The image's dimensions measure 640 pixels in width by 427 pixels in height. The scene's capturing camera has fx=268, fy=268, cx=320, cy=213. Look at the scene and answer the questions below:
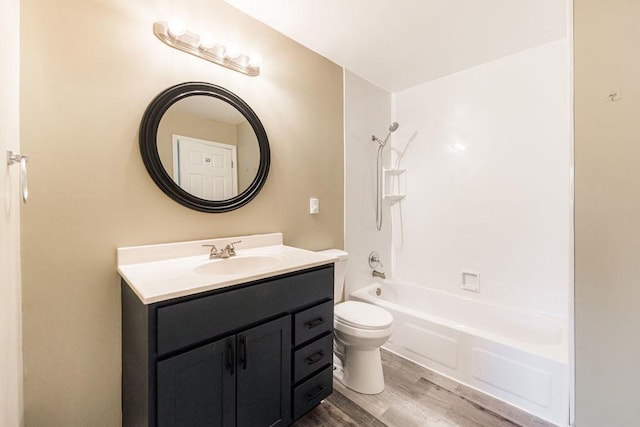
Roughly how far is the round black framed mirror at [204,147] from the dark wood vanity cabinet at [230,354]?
1.92ft

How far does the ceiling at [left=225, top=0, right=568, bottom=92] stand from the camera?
1.56 meters

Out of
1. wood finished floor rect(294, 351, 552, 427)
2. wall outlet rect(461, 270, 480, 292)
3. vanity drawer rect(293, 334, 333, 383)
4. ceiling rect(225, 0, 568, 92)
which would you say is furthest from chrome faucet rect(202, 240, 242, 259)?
wall outlet rect(461, 270, 480, 292)

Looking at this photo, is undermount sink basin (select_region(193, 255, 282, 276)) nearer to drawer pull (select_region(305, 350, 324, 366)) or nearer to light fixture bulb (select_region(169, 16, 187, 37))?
drawer pull (select_region(305, 350, 324, 366))

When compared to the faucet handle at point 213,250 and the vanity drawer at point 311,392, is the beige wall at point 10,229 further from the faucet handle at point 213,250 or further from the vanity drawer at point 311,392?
the vanity drawer at point 311,392

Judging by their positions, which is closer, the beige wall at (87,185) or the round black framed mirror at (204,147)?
the beige wall at (87,185)

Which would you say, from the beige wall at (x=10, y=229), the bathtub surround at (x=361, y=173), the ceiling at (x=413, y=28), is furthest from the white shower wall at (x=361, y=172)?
the beige wall at (x=10, y=229)

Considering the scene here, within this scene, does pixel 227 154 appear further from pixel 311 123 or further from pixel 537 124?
pixel 537 124

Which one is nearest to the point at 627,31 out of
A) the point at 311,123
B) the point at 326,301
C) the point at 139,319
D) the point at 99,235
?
the point at 311,123

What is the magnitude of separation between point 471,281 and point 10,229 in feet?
9.19

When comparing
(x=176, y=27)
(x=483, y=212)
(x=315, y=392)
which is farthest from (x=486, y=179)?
(x=176, y=27)

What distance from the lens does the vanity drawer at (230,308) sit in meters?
0.93

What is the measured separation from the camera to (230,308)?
107 centimetres

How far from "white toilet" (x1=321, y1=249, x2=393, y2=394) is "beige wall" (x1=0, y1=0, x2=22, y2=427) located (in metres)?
1.41

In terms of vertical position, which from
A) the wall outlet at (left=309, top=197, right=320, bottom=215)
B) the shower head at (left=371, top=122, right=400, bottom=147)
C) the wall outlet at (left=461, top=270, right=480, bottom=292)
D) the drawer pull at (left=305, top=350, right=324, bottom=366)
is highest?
the shower head at (left=371, top=122, right=400, bottom=147)
